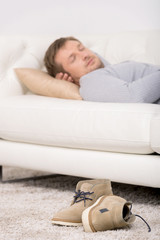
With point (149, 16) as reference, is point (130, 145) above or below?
below

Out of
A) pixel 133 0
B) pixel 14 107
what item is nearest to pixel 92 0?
pixel 133 0

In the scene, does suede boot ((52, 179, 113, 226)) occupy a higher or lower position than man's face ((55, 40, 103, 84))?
lower

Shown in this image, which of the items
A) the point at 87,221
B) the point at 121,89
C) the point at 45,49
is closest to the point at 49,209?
the point at 87,221

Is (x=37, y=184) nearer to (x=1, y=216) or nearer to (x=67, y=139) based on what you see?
(x=67, y=139)

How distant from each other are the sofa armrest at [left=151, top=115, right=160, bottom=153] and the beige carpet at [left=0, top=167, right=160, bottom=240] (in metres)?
0.24

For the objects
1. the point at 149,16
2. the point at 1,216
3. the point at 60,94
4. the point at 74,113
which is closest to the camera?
the point at 1,216

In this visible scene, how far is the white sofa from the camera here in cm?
163

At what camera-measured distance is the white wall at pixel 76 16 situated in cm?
308

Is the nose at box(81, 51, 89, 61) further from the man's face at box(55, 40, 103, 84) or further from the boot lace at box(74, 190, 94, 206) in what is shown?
the boot lace at box(74, 190, 94, 206)

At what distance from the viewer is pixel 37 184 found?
2.20 metres

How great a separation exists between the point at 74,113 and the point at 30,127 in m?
0.27

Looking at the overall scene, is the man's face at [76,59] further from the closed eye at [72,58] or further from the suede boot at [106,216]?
the suede boot at [106,216]

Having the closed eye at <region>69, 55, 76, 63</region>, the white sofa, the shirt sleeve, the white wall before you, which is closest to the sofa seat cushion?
the white sofa

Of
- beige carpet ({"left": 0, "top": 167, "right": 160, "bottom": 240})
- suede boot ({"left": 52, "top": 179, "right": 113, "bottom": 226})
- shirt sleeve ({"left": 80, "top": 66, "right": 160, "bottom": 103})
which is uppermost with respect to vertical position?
shirt sleeve ({"left": 80, "top": 66, "right": 160, "bottom": 103})
